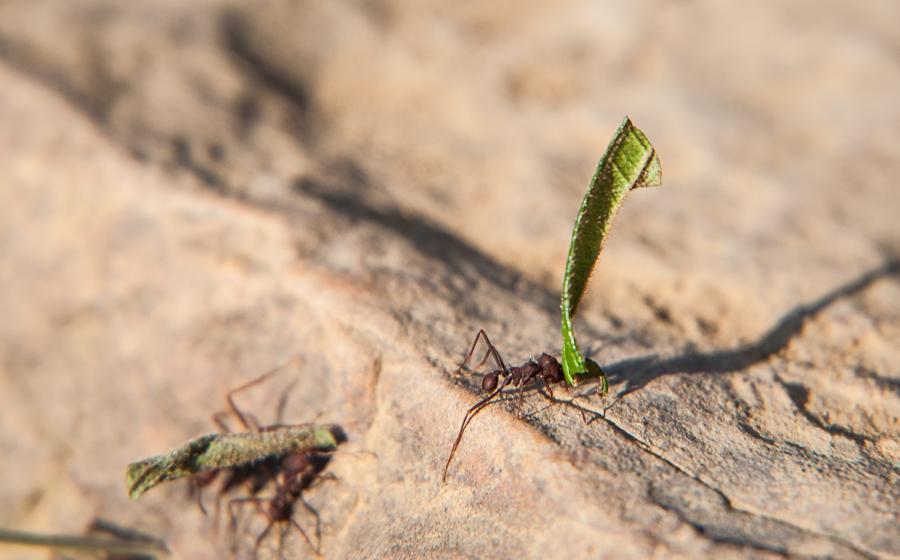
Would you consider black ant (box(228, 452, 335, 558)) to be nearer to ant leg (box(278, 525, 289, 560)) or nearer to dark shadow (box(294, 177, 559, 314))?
ant leg (box(278, 525, 289, 560))

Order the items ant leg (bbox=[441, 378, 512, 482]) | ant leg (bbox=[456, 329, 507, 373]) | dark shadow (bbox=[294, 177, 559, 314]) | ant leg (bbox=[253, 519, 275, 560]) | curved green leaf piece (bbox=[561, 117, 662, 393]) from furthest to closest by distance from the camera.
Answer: dark shadow (bbox=[294, 177, 559, 314]) < ant leg (bbox=[253, 519, 275, 560]) < ant leg (bbox=[456, 329, 507, 373]) < ant leg (bbox=[441, 378, 512, 482]) < curved green leaf piece (bbox=[561, 117, 662, 393])

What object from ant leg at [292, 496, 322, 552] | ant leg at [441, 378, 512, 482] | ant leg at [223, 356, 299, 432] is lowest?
ant leg at [292, 496, 322, 552]

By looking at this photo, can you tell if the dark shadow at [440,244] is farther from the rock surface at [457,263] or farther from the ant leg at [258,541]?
the ant leg at [258,541]

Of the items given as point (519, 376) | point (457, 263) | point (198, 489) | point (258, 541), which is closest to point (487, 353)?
point (519, 376)

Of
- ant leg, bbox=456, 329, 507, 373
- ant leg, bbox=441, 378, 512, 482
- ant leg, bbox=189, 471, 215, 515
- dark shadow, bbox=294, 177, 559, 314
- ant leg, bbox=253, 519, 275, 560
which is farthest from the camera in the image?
dark shadow, bbox=294, 177, 559, 314

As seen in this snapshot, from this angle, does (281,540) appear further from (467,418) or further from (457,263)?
(457,263)

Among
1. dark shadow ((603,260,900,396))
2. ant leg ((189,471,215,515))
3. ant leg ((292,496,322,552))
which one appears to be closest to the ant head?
dark shadow ((603,260,900,396))

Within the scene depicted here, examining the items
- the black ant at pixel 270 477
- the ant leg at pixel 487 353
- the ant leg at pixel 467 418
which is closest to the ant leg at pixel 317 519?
the black ant at pixel 270 477
